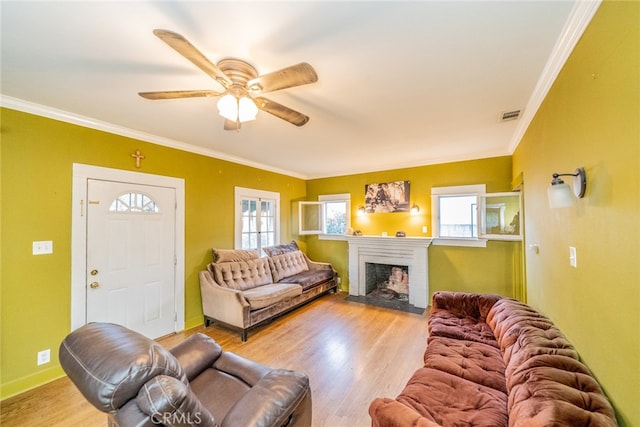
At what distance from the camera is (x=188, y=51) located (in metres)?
1.29

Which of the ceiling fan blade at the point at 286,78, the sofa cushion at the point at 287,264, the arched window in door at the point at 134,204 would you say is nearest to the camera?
the ceiling fan blade at the point at 286,78

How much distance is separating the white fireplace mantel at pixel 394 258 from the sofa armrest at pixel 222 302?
247 centimetres

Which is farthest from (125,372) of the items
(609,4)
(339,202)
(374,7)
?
(339,202)

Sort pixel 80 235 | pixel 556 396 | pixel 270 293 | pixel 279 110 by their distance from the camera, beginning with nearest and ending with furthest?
pixel 556 396 → pixel 279 110 → pixel 80 235 → pixel 270 293

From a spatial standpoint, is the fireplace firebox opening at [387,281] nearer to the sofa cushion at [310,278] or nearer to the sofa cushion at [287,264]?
the sofa cushion at [310,278]

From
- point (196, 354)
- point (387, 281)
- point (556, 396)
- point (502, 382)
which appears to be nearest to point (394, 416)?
point (556, 396)

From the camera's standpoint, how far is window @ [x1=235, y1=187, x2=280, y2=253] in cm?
439

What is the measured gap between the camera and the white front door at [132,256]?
2713 millimetres

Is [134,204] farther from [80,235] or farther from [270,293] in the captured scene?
[270,293]

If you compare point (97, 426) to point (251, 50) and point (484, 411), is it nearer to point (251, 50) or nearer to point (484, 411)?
point (484, 411)

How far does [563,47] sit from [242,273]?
13.2ft

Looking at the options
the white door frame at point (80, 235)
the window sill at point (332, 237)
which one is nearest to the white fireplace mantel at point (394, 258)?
the window sill at point (332, 237)

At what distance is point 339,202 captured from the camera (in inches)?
221

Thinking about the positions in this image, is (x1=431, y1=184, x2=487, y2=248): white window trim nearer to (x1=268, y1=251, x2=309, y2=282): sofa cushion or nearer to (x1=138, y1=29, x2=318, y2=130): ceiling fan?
(x1=268, y1=251, x2=309, y2=282): sofa cushion
